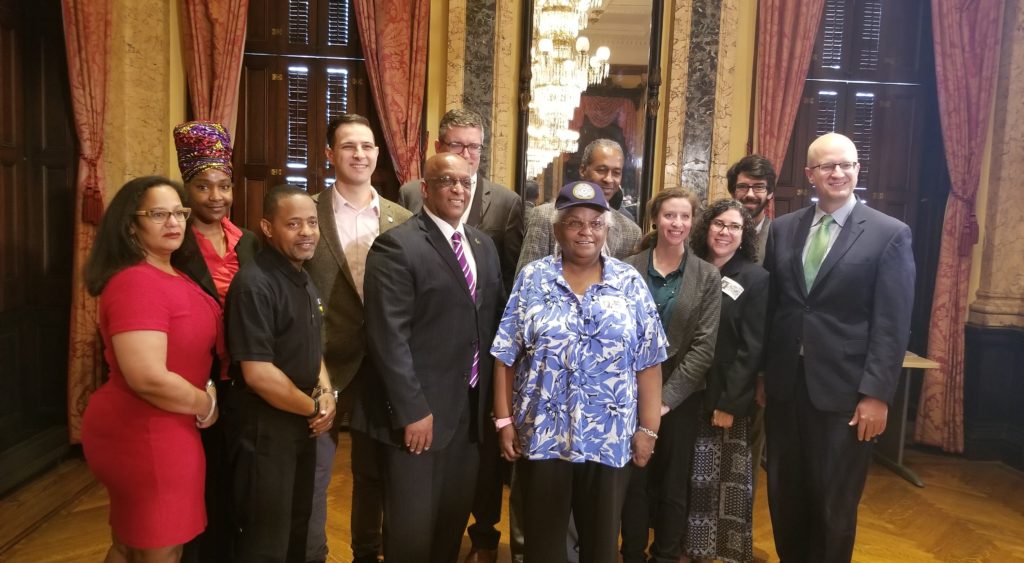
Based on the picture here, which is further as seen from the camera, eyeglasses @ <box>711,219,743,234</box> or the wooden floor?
the wooden floor

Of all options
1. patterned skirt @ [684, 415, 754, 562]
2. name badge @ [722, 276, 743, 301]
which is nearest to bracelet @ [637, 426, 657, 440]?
patterned skirt @ [684, 415, 754, 562]

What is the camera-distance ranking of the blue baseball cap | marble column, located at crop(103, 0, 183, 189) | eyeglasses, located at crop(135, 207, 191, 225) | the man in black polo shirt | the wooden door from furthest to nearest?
marble column, located at crop(103, 0, 183, 189) < the wooden door < the blue baseball cap < the man in black polo shirt < eyeglasses, located at crop(135, 207, 191, 225)

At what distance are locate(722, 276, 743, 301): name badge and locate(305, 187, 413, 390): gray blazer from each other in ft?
4.82

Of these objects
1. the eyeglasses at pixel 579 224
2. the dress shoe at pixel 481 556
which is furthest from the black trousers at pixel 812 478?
the dress shoe at pixel 481 556

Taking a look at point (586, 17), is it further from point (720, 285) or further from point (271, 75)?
point (720, 285)

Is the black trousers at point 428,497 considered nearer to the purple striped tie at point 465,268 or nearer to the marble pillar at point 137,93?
the purple striped tie at point 465,268

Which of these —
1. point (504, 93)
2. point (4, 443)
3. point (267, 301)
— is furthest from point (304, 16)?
point (267, 301)

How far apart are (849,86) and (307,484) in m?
4.86

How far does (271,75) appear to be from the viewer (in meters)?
5.24

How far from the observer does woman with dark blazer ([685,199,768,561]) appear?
2.95 m

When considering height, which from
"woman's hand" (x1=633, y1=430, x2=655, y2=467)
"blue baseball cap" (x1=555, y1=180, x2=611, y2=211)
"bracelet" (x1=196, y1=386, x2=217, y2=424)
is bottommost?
"woman's hand" (x1=633, y1=430, x2=655, y2=467)

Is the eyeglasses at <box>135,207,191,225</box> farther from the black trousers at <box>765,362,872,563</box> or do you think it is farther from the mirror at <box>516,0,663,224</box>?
the mirror at <box>516,0,663,224</box>

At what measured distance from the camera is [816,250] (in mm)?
2840

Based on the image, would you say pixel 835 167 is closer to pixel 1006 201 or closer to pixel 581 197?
pixel 581 197
